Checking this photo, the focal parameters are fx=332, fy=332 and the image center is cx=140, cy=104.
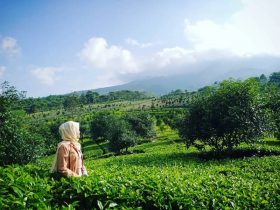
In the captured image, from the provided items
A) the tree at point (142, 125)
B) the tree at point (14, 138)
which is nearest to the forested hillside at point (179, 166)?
the tree at point (14, 138)

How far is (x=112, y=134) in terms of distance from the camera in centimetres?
5681

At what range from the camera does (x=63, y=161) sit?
26.7 ft

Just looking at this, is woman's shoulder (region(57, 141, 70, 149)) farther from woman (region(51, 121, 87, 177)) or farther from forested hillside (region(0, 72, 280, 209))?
forested hillside (region(0, 72, 280, 209))

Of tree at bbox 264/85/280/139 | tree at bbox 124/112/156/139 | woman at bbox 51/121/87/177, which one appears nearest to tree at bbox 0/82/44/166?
woman at bbox 51/121/87/177

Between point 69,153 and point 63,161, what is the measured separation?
0.31 m

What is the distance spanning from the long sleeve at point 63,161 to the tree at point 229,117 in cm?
→ 2182

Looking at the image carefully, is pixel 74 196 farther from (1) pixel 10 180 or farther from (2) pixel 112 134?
(2) pixel 112 134

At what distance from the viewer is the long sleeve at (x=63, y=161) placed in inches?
317

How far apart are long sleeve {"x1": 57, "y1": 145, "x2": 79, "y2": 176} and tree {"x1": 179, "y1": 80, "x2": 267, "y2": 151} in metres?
21.8

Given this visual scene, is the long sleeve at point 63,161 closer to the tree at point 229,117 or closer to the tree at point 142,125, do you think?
the tree at point 229,117

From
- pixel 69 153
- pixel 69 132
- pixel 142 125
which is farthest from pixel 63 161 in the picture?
pixel 142 125

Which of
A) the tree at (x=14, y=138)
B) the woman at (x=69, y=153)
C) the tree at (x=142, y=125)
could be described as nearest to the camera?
the woman at (x=69, y=153)

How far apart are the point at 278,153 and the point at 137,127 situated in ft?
146

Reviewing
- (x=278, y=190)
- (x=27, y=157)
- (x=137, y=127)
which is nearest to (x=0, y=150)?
(x=27, y=157)
